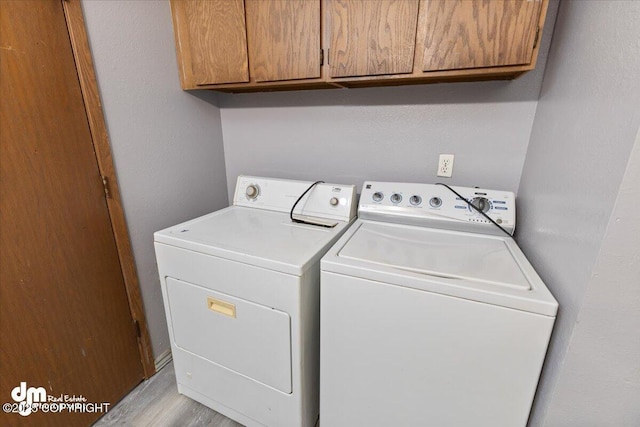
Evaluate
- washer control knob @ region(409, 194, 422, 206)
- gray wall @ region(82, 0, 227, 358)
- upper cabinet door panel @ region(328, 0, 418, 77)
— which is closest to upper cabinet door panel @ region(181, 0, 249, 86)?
gray wall @ region(82, 0, 227, 358)

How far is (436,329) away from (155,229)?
4.69 ft

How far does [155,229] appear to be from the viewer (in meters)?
1.54

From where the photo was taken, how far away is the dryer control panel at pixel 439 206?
4.06 feet

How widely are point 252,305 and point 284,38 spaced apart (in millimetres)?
1185

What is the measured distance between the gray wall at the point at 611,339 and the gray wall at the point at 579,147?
0.04 ft

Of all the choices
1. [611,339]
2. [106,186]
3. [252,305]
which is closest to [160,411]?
[252,305]

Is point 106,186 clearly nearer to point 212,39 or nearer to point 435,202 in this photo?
point 212,39

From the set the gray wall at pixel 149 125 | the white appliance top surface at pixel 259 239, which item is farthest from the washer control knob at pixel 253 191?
the gray wall at pixel 149 125

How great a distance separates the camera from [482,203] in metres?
1.27

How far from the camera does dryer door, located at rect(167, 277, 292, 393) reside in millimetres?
1094

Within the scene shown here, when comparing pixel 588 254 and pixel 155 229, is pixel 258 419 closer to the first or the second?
pixel 155 229

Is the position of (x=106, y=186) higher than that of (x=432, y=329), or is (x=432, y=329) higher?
(x=106, y=186)

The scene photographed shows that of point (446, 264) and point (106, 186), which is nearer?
point (446, 264)

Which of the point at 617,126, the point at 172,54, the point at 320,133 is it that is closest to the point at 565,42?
the point at 617,126
